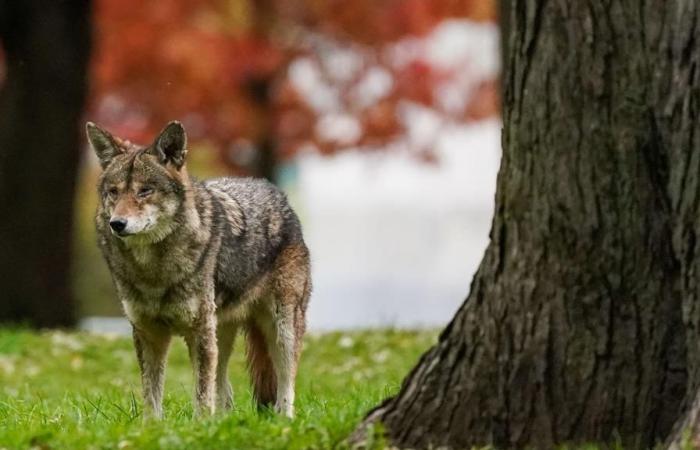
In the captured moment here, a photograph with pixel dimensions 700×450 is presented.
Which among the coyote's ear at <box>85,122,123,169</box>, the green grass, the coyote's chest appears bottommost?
the green grass

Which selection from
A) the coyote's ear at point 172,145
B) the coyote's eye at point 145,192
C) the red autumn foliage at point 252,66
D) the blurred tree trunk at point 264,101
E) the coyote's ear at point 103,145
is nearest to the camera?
the coyote's eye at point 145,192

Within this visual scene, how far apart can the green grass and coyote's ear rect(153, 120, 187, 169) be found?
1.46m

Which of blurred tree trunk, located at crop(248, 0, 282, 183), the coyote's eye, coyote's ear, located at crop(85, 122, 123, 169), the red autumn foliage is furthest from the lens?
blurred tree trunk, located at crop(248, 0, 282, 183)

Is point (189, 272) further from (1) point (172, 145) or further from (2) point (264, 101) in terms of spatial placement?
(2) point (264, 101)

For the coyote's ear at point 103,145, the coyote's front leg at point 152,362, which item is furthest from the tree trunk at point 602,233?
the coyote's ear at point 103,145

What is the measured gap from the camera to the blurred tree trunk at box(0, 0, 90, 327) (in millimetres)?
16812

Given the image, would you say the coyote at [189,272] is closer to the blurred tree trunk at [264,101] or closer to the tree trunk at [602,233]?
the tree trunk at [602,233]

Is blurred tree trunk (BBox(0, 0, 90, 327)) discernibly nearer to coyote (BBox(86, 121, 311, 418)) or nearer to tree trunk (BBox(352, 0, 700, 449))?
coyote (BBox(86, 121, 311, 418))

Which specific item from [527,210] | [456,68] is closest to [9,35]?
[456,68]

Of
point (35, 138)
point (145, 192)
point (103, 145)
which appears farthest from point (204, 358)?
point (35, 138)

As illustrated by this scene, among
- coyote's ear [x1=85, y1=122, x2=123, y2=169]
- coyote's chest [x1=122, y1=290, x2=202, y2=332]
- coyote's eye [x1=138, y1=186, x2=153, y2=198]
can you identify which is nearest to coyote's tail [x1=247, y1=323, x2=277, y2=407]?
coyote's chest [x1=122, y1=290, x2=202, y2=332]

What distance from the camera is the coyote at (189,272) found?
7566 millimetres

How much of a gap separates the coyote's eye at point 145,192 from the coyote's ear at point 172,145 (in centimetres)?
22

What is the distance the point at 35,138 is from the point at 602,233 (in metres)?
12.4
